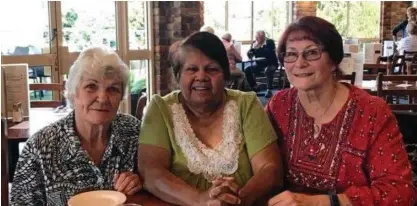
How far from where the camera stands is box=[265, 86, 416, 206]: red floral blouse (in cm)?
152

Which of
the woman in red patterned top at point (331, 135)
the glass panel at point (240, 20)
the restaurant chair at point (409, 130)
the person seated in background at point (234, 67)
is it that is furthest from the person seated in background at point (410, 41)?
the woman in red patterned top at point (331, 135)

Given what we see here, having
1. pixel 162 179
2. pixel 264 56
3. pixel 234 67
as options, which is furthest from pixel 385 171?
pixel 264 56

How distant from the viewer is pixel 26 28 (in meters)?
4.85

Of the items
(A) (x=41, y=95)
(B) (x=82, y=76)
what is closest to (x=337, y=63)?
(B) (x=82, y=76)

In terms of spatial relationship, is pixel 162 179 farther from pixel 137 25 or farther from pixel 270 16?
pixel 270 16

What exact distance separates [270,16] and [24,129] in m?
8.44

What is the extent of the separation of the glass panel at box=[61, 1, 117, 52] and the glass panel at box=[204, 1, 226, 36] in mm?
4182

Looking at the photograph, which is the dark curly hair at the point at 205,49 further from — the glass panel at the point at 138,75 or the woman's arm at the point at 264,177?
the glass panel at the point at 138,75

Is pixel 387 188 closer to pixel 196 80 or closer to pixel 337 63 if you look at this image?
pixel 337 63

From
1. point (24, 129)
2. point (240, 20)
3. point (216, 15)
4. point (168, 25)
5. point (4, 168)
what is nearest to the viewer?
point (4, 168)

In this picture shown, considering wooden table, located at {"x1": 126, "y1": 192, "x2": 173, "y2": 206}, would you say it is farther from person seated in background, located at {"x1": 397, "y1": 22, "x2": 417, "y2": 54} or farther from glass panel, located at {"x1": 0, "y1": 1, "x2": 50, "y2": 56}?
person seated in background, located at {"x1": 397, "y1": 22, "x2": 417, "y2": 54}

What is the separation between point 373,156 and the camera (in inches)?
61.6

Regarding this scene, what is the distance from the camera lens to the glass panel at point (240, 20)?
9906mm

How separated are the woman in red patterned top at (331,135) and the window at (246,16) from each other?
785cm
